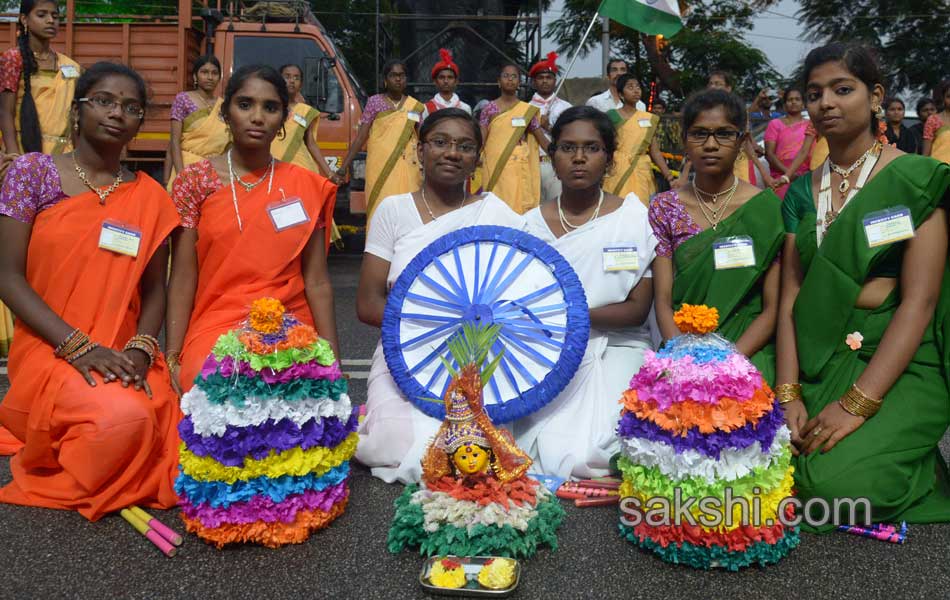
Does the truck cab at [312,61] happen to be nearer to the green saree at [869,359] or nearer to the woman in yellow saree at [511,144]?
the woman in yellow saree at [511,144]

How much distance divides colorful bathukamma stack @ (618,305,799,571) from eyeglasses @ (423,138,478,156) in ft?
4.67

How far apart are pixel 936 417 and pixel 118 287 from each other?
2.96 meters

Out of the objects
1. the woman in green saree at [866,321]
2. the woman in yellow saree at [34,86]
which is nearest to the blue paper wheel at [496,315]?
the woman in green saree at [866,321]

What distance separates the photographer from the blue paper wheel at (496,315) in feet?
9.98

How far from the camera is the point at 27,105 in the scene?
5059mm

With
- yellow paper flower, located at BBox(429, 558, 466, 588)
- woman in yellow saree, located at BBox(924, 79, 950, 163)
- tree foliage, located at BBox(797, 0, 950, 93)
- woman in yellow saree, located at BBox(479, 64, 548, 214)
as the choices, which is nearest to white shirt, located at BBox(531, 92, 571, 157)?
woman in yellow saree, located at BBox(479, 64, 548, 214)

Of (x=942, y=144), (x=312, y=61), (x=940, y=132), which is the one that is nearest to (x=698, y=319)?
(x=942, y=144)

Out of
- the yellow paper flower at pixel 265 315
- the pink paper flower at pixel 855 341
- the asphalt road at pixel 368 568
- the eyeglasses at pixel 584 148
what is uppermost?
the eyeglasses at pixel 584 148

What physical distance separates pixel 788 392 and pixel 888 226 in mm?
669

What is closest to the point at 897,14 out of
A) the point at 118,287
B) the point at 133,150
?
the point at 133,150

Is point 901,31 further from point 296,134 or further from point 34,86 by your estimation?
point 34,86

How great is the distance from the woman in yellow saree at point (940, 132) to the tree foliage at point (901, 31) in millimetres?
14834

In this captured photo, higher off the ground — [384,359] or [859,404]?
[859,404]

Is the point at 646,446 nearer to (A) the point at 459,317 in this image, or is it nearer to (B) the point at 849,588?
(B) the point at 849,588
